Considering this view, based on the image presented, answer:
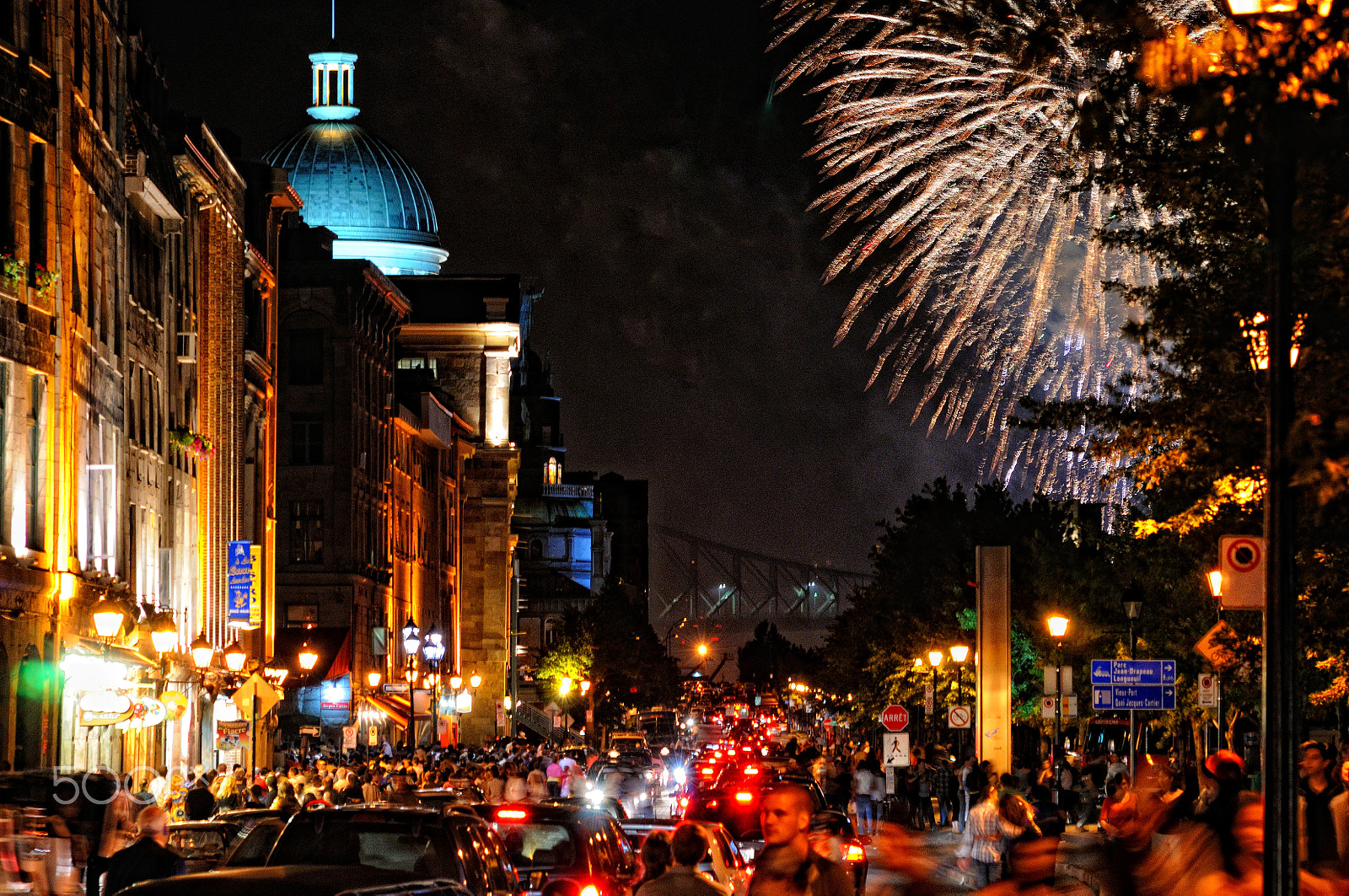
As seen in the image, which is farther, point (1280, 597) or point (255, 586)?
point (255, 586)

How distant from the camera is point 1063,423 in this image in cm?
2305

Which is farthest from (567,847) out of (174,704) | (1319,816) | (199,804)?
(174,704)

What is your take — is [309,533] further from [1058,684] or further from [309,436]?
[1058,684]

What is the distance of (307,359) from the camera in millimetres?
78312

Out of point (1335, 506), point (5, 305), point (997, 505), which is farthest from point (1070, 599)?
point (1335, 506)

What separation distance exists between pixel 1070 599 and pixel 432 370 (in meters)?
59.4

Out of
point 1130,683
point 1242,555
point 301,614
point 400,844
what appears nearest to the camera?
point 400,844

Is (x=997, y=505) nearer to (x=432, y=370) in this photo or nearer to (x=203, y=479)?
(x=203, y=479)

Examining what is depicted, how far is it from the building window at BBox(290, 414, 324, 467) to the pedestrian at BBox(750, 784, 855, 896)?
68.5 m

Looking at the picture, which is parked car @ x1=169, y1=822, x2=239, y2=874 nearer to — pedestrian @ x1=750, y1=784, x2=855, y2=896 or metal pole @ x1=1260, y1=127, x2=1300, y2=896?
pedestrian @ x1=750, y1=784, x2=855, y2=896

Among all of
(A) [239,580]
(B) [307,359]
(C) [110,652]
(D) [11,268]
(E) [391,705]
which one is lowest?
(E) [391,705]

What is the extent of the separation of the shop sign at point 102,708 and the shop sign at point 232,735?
17.0ft

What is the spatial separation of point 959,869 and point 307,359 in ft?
192

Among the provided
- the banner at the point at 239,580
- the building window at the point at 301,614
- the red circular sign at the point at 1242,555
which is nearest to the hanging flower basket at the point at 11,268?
the banner at the point at 239,580
